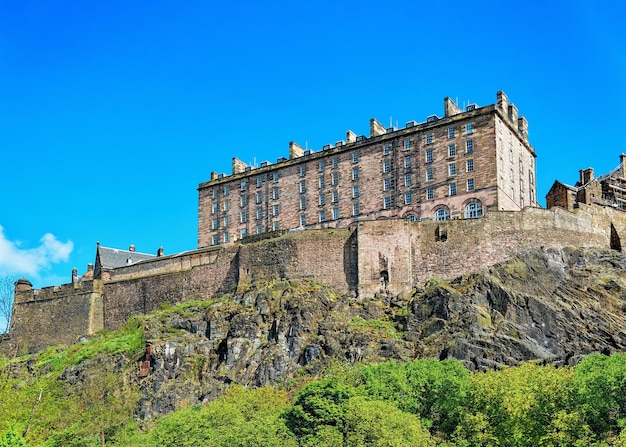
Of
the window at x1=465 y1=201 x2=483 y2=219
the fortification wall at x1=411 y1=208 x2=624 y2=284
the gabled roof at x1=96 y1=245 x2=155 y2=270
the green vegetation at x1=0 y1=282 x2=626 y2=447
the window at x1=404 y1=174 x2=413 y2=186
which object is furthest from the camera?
the gabled roof at x1=96 y1=245 x2=155 y2=270

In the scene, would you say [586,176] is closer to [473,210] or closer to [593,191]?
[593,191]

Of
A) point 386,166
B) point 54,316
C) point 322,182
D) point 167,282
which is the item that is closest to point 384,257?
point 386,166

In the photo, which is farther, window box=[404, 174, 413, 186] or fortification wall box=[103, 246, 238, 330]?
fortification wall box=[103, 246, 238, 330]

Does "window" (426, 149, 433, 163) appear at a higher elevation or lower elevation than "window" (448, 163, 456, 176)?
higher

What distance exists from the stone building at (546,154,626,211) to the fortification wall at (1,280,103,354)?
136 ft

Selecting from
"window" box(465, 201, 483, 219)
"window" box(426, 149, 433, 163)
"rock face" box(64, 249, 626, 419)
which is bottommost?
"rock face" box(64, 249, 626, 419)

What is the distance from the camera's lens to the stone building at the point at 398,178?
227ft

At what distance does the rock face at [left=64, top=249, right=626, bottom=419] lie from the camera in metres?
55.6

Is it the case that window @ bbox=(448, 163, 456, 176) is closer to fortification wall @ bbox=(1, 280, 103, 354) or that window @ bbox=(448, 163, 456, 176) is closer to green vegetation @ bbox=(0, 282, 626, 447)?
green vegetation @ bbox=(0, 282, 626, 447)

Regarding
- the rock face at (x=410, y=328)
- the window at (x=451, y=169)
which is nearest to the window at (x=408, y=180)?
the window at (x=451, y=169)

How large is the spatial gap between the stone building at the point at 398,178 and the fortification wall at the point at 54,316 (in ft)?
41.6

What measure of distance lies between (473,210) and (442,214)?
105 inches

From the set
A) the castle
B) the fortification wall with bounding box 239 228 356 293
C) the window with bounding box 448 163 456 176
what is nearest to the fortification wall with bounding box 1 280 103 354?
the castle

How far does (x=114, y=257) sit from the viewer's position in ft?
286
